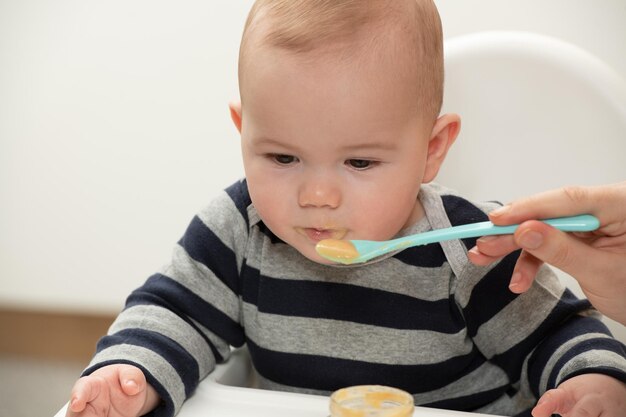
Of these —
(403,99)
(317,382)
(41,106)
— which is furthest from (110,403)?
(41,106)

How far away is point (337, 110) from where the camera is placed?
0.70 meters

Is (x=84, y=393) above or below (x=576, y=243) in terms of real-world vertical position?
below

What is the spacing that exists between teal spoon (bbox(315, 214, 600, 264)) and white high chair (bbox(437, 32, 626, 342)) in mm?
308

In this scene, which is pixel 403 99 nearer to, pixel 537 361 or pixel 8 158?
pixel 537 361

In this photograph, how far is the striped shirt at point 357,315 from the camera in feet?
2.62

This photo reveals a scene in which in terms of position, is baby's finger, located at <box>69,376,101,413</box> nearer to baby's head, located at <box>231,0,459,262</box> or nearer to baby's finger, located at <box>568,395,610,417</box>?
baby's head, located at <box>231,0,459,262</box>

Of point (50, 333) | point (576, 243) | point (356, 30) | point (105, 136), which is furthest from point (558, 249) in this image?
point (50, 333)

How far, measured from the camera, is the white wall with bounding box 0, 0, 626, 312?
1414mm

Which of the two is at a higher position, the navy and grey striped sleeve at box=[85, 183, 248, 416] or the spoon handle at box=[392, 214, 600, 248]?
the spoon handle at box=[392, 214, 600, 248]

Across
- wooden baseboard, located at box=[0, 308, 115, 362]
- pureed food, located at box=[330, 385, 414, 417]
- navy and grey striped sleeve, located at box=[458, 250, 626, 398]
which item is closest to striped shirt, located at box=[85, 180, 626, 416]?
navy and grey striped sleeve, located at box=[458, 250, 626, 398]

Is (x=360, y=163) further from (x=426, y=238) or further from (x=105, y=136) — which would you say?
(x=105, y=136)

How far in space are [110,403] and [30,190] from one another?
95 centimetres

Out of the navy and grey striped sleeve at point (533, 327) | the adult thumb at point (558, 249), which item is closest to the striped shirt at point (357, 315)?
the navy and grey striped sleeve at point (533, 327)

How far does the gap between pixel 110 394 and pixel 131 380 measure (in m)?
0.02
